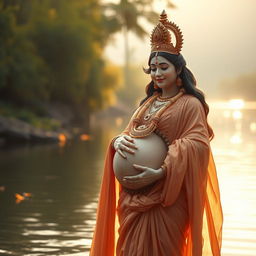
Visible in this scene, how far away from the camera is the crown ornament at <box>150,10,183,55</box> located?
595 cm

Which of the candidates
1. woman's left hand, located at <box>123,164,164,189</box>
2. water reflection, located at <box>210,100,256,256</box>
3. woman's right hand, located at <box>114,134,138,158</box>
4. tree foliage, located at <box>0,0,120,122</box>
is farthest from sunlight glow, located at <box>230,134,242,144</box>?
woman's left hand, located at <box>123,164,164,189</box>

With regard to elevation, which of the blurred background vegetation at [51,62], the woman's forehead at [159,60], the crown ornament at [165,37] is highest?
the blurred background vegetation at [51,62]

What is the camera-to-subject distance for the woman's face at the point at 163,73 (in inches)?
232

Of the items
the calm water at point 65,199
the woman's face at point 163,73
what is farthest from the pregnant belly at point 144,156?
the calm water at point 65,199

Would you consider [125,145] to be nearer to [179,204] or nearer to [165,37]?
[179,204]

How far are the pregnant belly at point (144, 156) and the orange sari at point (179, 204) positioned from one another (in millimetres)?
86

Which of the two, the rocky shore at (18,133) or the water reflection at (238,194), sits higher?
the rocky shore at (18,133)

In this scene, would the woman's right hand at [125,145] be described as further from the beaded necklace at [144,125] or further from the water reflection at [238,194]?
the water reflection at [238,194]

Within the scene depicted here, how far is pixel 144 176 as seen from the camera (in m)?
5.67

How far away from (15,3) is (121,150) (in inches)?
1175

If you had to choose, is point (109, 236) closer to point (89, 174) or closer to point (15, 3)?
point (89, 174)

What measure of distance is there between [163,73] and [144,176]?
0.78m

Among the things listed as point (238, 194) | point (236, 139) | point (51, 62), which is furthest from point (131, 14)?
point (238, 194)

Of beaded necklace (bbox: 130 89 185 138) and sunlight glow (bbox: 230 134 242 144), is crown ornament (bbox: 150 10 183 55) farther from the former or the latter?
sunlight glow (bbox: 230 134 242 144)
